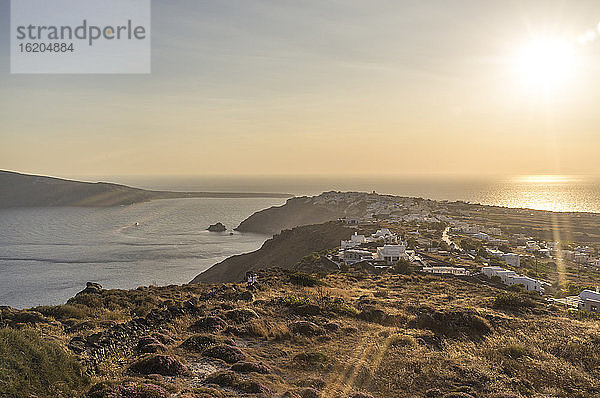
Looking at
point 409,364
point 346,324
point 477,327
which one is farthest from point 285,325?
point 477,327

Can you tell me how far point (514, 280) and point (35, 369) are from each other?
32427 millimetres

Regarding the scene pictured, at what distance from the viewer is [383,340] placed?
14.3 m

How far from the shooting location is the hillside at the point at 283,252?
175 ft

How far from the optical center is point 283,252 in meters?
55.7

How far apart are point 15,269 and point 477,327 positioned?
72.6 meters

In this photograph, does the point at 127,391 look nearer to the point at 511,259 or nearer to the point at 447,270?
the point at 447,270

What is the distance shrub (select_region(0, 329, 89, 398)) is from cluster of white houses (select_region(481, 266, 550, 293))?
3111cm

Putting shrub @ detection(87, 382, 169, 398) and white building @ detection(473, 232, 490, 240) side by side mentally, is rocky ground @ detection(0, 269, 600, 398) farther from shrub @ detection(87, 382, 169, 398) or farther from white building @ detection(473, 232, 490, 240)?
white building @ detection(473, 232, 490, 240)

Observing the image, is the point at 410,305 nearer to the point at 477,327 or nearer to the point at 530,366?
the point at 477,327

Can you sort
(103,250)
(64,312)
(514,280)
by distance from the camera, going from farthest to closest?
(103,250)
(514,280)
(64,312)

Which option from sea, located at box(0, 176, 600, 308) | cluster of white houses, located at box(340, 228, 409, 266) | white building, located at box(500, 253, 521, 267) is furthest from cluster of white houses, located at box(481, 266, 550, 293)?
sea, located at box(0, 176, 600, 308)

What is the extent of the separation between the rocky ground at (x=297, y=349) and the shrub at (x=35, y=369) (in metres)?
0.02

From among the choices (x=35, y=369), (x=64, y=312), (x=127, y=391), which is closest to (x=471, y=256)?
(x=64, y=312)

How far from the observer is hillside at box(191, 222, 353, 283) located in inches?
2094
